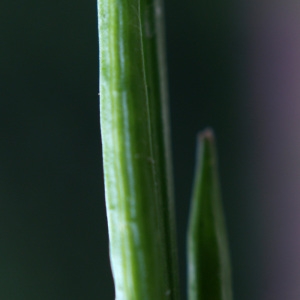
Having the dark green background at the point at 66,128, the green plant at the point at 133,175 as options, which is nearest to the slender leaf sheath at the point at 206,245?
the green plant at the point at 133,175

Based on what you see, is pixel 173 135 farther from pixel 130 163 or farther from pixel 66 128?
pixel 130 163

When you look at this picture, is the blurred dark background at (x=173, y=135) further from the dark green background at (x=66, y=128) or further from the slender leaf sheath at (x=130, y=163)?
the slender leaf sheath at (x=130, y=163)

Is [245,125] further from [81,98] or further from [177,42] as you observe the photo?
[81,98]

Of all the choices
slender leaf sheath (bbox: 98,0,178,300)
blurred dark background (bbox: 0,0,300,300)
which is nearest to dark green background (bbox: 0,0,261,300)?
blurred dark background (bbox: 0,0,300,300)

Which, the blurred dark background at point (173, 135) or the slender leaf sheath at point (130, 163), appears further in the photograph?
the blurred dark background at point (173, 135)

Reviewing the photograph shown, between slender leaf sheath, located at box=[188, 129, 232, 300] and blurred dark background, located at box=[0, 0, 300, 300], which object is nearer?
slender leaf sheath, located at box=[188, 129, 232, 300]

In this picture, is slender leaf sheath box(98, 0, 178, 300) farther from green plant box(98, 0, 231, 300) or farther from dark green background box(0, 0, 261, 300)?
dark green background box(0, 0, 261, 300)
